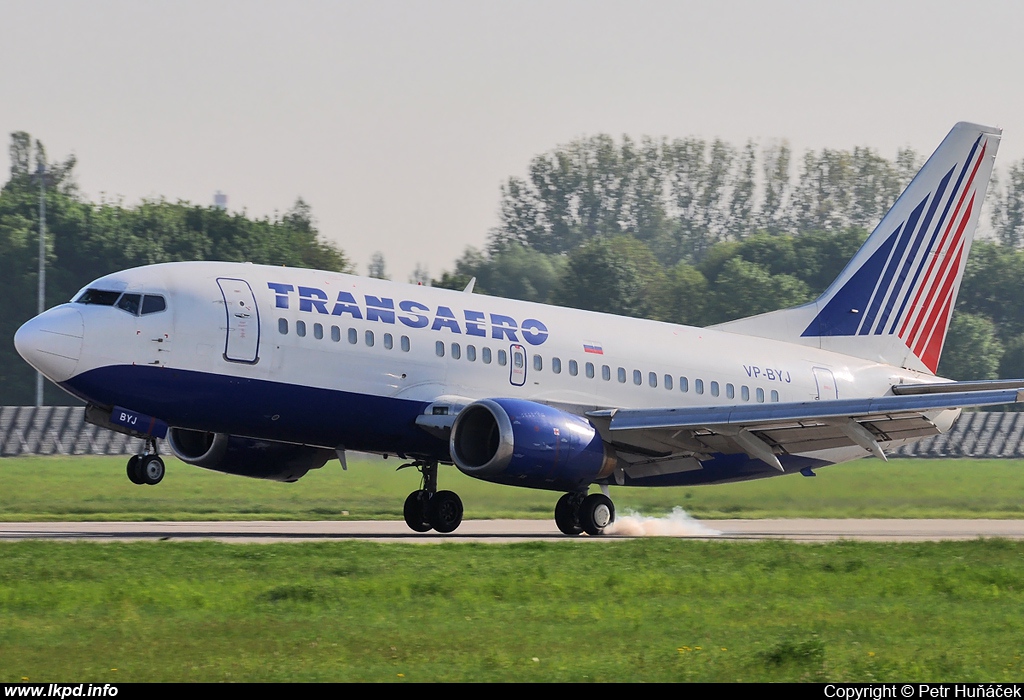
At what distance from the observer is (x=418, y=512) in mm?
26500

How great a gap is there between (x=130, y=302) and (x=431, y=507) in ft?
23.2

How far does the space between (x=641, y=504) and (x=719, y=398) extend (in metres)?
4.13

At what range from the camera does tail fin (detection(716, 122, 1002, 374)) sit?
105ft

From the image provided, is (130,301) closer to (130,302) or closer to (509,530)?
(130,302)

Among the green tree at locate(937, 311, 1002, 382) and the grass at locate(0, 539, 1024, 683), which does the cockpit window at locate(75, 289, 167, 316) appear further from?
the green tree at locate(937, 311, 1002, 382)

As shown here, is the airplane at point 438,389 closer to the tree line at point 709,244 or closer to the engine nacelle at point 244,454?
the engine nacelle at point 244,454

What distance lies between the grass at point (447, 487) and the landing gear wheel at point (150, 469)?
725cm

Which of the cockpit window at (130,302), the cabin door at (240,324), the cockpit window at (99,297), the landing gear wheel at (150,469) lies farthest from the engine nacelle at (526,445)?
the cockpit window at (99,297)

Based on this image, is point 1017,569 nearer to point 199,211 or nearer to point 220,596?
point 220,596

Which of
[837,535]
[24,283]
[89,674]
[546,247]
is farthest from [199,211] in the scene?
[89,674]

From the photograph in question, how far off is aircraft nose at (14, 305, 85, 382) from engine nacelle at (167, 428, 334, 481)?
3.96 meters

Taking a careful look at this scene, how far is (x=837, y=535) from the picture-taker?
2739 centimetres

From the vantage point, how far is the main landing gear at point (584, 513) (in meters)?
25.2

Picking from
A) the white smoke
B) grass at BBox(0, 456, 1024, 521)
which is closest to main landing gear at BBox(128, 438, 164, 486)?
grass at BBox(0, 456, 1024, 521)
